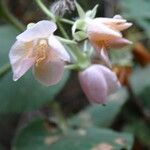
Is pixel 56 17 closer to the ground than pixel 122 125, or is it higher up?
higher up

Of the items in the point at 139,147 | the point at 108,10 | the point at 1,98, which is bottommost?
the point at 139,147

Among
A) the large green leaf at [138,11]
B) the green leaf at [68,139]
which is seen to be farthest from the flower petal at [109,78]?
the large green leaf at [138,11]

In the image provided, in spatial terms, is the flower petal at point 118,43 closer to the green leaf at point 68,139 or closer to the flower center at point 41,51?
the flower center at point 41,51

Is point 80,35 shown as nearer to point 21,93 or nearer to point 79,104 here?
point 21,93

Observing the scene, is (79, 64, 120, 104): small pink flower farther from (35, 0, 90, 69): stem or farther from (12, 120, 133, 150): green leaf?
(12, 120, 133, 150): green leaf

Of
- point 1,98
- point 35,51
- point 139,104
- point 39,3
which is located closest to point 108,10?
point 139,104

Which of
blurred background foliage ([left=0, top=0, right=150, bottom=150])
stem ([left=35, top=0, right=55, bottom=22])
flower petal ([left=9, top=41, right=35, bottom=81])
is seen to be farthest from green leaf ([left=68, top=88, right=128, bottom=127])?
flower petal ([left=9, top=41, right=35, bottom=81])

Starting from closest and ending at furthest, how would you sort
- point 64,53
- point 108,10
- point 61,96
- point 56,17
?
point 64,53, point 56,17, point 108,10, point 61,96

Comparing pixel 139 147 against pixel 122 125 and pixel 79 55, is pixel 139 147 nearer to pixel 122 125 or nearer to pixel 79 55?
pixel 122 125
